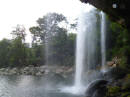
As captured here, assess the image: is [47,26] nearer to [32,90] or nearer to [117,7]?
[32,90]

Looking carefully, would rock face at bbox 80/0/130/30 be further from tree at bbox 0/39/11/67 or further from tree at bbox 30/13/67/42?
tree at bbox 0/39/11/67

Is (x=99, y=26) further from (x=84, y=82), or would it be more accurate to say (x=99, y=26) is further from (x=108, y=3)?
(x=108, y=3)

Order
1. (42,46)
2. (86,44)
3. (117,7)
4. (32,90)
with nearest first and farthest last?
(117,7) → (32,90) → (86,44) → (42,46)

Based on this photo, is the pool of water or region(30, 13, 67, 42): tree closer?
the pool of water

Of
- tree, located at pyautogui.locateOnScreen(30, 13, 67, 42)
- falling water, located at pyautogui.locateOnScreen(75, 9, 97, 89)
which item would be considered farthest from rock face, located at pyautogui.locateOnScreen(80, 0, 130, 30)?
tree, located at pyautogui.locateOnScreen(30, 13, 67, 42)

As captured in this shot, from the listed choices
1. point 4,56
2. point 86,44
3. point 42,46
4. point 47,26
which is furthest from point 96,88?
point 4,56

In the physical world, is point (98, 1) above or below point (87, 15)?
below

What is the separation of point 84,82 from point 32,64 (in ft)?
57.2

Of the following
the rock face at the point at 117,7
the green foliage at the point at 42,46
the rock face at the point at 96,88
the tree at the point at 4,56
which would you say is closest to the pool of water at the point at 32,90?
the rock face at the point at 96,88

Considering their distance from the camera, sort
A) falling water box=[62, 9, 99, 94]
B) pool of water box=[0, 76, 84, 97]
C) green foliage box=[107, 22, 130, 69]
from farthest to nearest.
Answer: falling water box=[62, 9, 99, 94]
green foliage box=[107, 22, 130, 69]
pool of water box=[0, 76, 84, 97]

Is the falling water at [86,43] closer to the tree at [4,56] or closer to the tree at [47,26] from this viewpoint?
the tree at [47,26]

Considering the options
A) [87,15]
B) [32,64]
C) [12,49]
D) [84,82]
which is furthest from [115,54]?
[12,49]

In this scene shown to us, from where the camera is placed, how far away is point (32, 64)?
30.0m

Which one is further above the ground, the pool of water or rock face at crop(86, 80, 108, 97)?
rock face at crop(86, 80, 108, 97)
